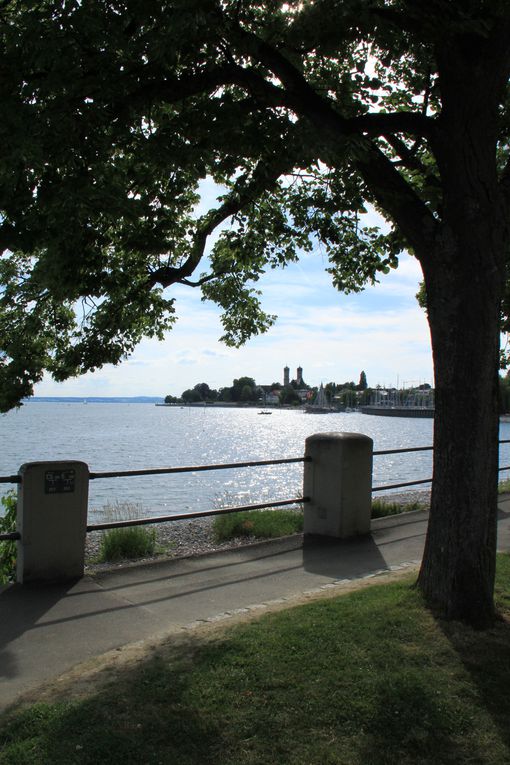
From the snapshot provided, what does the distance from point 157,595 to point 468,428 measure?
3.31 meters

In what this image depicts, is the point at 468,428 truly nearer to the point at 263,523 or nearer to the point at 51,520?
the point at 51,520

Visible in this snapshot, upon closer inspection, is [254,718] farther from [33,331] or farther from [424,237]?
[33,331]

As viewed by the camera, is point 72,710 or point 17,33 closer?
point 72,710

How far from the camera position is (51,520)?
22.2ft

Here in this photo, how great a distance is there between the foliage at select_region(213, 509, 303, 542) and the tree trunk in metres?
5.96

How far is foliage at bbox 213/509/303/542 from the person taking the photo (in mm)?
11414

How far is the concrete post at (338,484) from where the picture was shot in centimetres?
901

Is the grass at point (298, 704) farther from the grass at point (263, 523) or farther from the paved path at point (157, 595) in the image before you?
the grass at point (263, 523)

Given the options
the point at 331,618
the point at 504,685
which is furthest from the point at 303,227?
the point at 504,685

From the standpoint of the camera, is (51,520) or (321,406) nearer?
(51,520)

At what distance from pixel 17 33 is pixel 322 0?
8.02ft

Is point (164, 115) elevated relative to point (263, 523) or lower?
elevated

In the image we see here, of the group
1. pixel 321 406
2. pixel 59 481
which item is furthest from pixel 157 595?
pixel 321 406

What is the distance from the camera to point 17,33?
16.8ft
